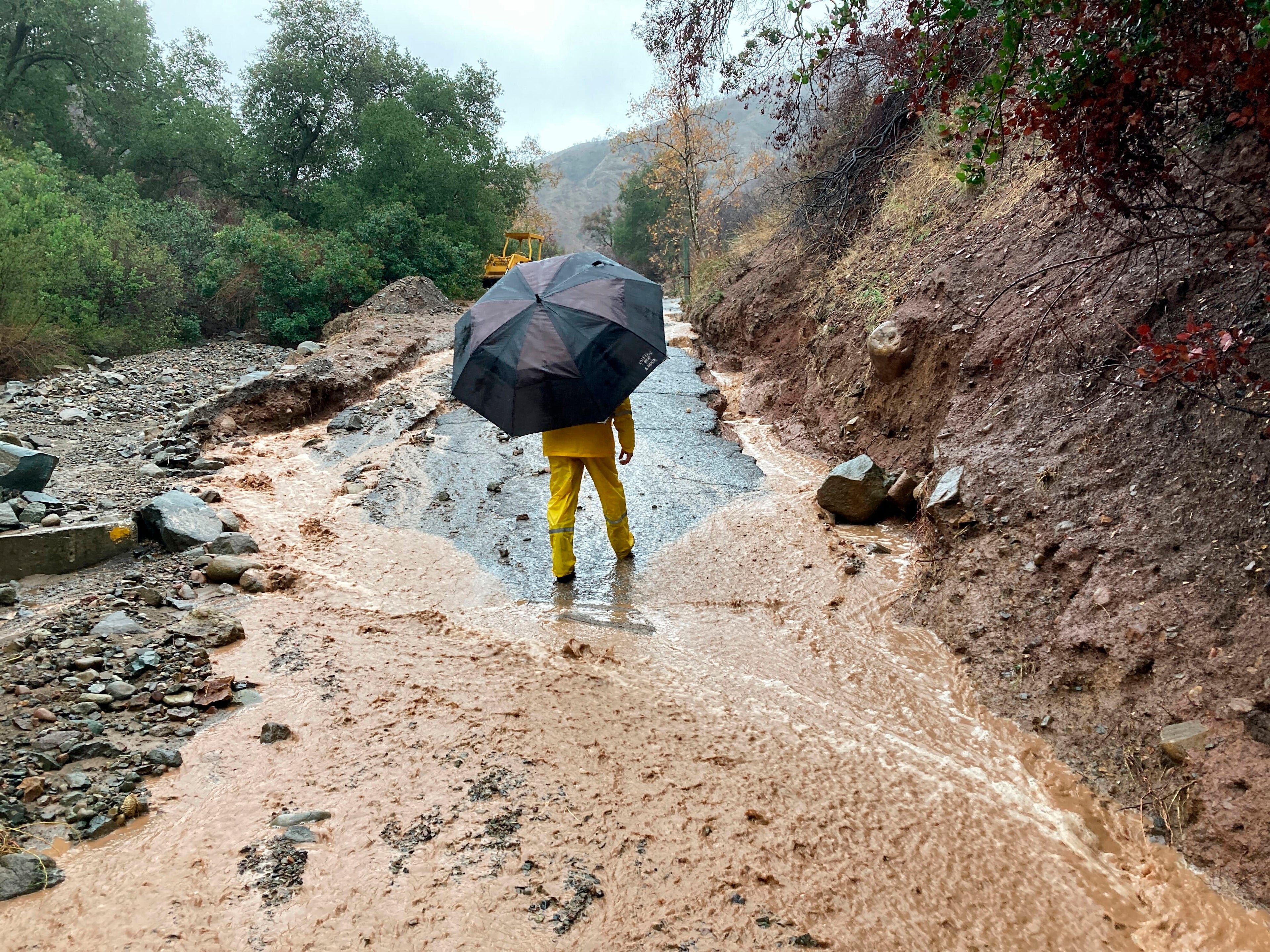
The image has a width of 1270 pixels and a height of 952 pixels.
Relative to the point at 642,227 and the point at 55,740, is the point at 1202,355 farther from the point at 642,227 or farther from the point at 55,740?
the point at 642,227

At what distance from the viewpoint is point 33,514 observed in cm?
483

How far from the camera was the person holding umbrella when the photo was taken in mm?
3959

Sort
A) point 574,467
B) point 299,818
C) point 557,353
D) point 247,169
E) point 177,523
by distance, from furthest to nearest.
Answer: point 247,169 → point 177,523 → point 574,467 → point 557,353 → point 299,818

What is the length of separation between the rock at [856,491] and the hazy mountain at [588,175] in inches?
2831

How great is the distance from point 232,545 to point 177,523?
1.23 ft

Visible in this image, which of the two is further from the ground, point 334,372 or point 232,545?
point 334,372

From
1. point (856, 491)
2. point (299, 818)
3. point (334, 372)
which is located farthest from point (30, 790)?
point (334, 372)

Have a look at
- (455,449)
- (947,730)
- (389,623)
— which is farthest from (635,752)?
(455,449)

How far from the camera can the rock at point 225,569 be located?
14.6ft

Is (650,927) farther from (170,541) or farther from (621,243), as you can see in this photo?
(621,243)

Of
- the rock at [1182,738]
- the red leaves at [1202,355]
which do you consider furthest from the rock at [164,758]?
the red leaves at [1202,355]

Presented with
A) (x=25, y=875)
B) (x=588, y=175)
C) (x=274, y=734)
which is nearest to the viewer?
(x=25, y=875)

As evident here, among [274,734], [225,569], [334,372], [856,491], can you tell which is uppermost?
[334,372]

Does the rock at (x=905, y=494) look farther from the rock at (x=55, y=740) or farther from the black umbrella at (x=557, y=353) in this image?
the rock at (x=55, y=740)
